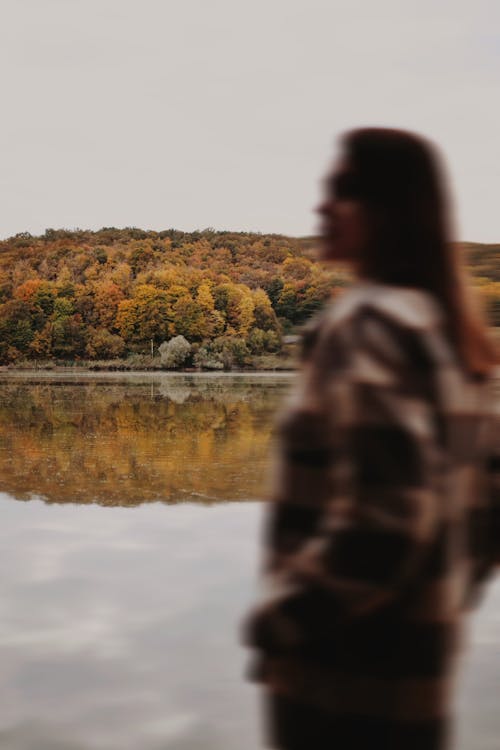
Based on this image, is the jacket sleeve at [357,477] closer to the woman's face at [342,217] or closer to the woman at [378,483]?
the woman at [378,483]

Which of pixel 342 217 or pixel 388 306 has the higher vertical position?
pixel 342 217

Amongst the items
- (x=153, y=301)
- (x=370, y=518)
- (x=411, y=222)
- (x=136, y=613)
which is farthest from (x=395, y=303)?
(x=153, y=301)

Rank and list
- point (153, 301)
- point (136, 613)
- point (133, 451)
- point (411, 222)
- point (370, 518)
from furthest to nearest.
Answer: point (153, 301)
point (133, 451)
point (136, 613)
point (411, 222)
point (370, 518)

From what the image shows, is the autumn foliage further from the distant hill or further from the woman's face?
the woman's face

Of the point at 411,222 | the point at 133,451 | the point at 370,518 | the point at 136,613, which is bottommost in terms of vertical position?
the point at 133,451

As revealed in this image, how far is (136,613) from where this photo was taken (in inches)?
230

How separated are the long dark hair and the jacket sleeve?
16 centimetres

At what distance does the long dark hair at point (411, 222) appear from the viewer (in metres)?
1.61

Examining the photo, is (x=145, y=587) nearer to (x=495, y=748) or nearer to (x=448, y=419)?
(x=495, y=748)

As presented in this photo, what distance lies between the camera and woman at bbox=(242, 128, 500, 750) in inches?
56.5

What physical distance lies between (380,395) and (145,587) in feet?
17.1

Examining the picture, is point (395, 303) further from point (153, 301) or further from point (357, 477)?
point (153, 301)

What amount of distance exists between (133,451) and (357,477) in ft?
49.0

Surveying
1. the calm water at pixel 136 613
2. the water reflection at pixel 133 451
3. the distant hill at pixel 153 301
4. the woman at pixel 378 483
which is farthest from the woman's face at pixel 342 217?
the distant hill at pixel 153 301
